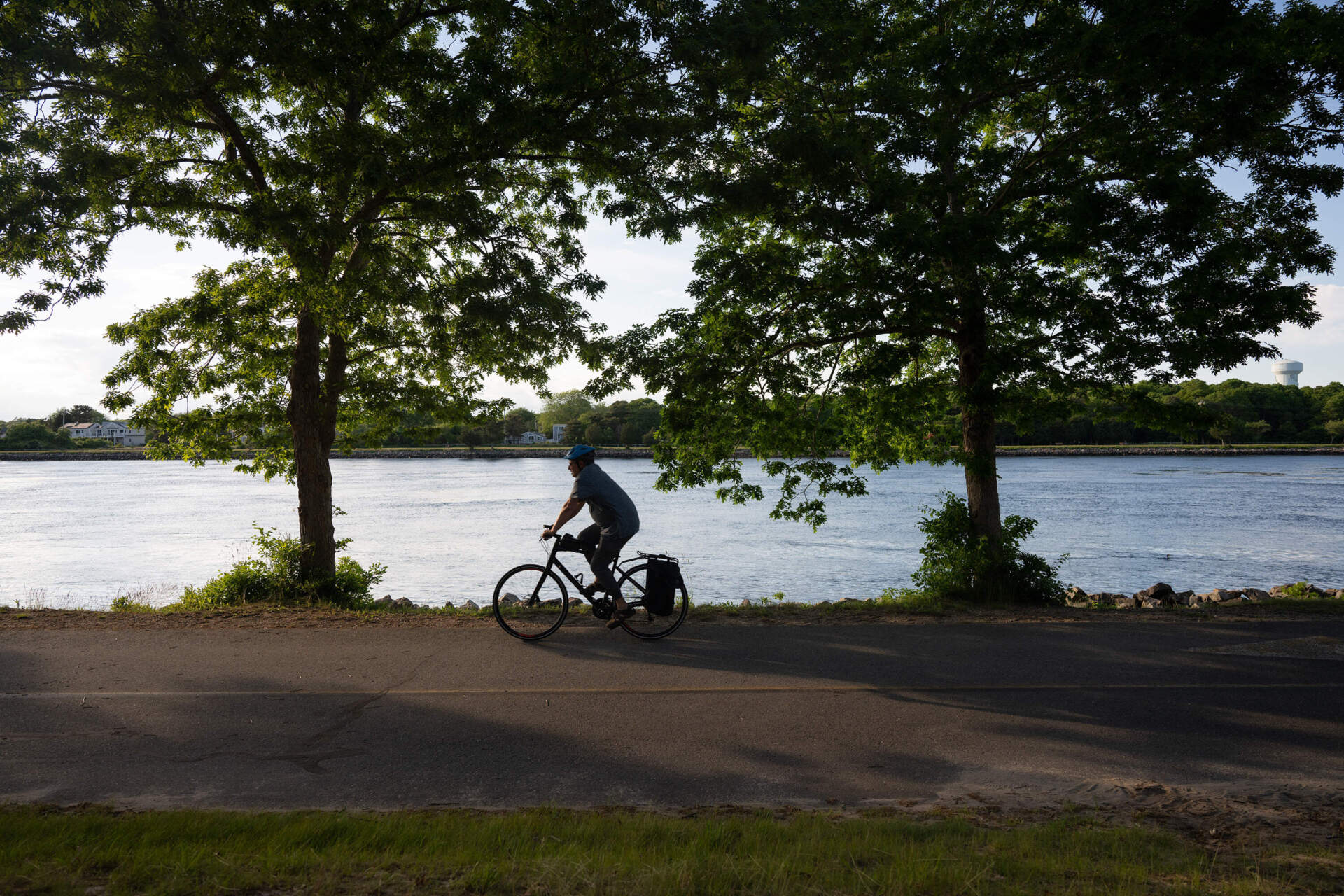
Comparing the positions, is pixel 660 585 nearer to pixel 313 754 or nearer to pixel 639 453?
pixel 313 754

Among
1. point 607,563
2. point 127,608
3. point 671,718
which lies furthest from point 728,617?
point 127,608

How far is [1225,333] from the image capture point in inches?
410

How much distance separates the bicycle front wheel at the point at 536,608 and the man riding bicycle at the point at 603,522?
1.10ft

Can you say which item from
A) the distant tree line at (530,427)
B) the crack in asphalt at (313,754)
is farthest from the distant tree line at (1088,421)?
the crack in asphalt at (313,754)

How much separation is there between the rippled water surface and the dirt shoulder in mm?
8169

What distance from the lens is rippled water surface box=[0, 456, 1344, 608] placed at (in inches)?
912

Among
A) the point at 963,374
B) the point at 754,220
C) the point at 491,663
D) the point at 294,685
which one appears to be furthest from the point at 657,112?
the point at 294,685

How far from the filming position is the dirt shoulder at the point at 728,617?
9.48 metres

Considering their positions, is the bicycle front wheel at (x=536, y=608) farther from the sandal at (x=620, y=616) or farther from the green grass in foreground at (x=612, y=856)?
the green grass in foreground at (x=612, y=856)

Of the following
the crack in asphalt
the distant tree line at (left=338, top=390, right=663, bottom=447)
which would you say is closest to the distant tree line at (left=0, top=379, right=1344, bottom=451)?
the distant tree line at (left=338, top=390, right=663, bottom=447)

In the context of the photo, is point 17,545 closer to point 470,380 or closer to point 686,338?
point 470,380

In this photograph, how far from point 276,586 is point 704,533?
74.5 feet

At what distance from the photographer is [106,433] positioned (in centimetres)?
18738

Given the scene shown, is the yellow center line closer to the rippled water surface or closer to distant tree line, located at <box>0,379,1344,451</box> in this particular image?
distant tree line, located at <box>0,379,1344,451</box>
